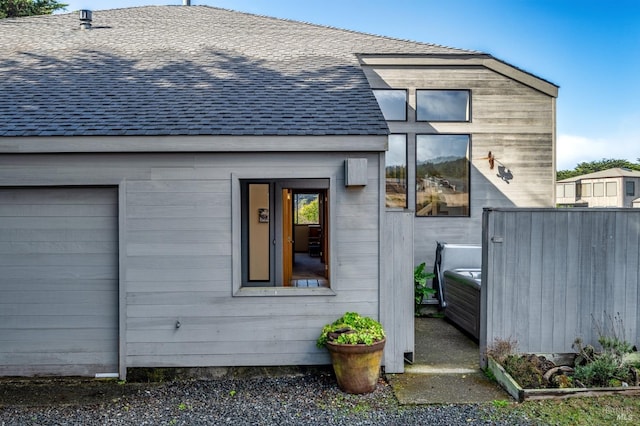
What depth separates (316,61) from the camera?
22.7 feet

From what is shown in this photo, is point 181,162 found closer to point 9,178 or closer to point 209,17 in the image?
point 9,178

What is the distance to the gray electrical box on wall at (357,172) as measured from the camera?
4.61 meters

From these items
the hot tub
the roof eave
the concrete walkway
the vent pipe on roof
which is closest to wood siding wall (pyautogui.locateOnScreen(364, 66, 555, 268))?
the roof eave

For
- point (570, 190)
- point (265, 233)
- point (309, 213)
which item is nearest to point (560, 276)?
point (265, 233)

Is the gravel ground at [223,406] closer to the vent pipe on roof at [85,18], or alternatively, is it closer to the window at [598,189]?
the vent pipe on roof at [85,18]

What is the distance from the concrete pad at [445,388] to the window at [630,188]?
82.7 feet

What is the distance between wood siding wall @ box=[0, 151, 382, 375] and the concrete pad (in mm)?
768

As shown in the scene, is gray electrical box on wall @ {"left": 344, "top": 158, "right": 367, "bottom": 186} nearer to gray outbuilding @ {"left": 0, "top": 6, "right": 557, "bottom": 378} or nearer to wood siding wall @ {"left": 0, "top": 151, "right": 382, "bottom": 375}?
gray outbuilding @ {"left": 0, "top": 6, "right": 557, "bottom": 378}

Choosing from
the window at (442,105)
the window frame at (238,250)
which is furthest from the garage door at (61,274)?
the window at (442,105)

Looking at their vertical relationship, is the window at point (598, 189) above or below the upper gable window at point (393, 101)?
below

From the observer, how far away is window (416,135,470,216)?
7.80 meters

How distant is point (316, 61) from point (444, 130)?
2629mm

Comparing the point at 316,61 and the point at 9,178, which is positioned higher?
the point at 316,61

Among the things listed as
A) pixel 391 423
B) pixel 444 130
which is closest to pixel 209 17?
pixel 444 130
